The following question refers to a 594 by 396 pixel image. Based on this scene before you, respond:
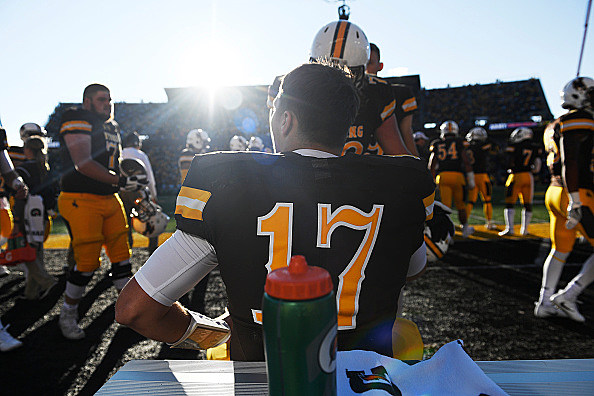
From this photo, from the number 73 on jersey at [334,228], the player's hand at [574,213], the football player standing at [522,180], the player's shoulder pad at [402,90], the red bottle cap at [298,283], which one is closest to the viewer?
the red bottle cap at [298,283]

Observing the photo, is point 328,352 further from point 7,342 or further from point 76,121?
point 7,342

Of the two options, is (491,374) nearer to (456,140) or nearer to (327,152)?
(327,152)

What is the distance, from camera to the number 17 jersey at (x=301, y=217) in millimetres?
891

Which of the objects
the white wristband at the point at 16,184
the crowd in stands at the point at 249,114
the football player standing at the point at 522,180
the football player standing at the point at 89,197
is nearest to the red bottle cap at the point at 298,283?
the football player standing at the point at 89,197

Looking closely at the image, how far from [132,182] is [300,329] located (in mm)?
3089

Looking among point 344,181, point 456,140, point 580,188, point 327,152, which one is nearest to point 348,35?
point 327,152

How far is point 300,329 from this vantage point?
0.51 meters

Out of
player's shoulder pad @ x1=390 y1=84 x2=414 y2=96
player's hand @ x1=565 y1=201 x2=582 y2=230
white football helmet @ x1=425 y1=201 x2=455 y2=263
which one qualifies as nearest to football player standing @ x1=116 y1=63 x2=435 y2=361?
white football helmet @ x1=425 y1=201 x2=455 y2=263

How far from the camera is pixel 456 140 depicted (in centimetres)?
679

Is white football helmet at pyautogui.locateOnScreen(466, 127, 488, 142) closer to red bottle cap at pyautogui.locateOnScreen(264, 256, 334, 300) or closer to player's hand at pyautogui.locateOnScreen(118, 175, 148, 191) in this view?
player's hand at pyautogui.locateOnScreen(118, 175, 148, 191)

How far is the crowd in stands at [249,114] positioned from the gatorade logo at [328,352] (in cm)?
2360

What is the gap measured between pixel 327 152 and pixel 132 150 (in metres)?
4.86

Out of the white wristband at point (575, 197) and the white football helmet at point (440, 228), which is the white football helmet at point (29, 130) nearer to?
the white football helmet at point (440, 228)

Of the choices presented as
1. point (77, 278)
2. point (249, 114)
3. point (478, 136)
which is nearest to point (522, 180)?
point (478, 136)
